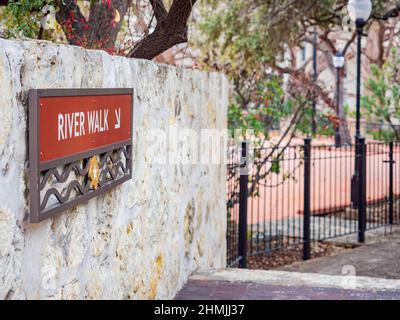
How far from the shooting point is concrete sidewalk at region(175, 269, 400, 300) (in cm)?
505

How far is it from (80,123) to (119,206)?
895 millimetres

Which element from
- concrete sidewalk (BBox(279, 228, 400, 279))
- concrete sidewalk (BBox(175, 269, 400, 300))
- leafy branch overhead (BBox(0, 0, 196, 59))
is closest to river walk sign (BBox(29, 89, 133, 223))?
leafy branch overhead (BBox(0, 0, 196, 59))

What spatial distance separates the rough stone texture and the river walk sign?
5 centimetres

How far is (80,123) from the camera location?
2.97 metres

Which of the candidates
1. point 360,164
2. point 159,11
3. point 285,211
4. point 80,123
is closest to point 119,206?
point 80,123

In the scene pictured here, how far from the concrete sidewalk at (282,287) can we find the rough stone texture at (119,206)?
16cm

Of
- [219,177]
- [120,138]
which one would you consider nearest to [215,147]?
[219,177]

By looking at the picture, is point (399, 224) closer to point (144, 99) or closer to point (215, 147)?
point (215, 147)

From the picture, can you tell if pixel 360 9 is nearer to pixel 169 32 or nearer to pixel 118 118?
pixel 169 32

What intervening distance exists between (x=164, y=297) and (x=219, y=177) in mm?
2098

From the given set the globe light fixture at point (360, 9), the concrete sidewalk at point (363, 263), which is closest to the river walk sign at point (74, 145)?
the concrete sidewalk at point (363, 263)

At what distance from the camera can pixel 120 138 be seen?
3605 mm

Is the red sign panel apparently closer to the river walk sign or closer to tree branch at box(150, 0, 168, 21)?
the river walk sign

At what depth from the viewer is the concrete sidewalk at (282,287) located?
505cm
